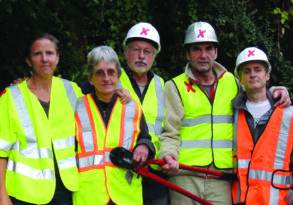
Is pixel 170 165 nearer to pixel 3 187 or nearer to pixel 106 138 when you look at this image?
pixel 106 138

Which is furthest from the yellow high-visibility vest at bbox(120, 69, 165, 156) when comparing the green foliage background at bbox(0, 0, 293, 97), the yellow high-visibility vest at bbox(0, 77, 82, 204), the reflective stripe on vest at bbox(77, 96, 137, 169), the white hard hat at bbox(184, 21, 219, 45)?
the green foliage background at bbox(0, 0, 293, 97)

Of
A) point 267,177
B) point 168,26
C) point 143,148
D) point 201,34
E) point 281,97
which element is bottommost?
point 267,177

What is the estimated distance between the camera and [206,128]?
470 centimetres

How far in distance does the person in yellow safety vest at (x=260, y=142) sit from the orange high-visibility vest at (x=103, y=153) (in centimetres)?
87

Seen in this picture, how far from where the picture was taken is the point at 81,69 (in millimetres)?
6426

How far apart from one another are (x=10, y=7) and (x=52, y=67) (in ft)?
3.37

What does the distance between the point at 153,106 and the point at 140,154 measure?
596 millimetres

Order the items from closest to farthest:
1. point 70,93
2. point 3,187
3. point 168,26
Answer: point 3,187 < point 70,93 < point 168,26

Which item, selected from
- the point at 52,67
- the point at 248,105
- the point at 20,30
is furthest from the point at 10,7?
the point at 248,105

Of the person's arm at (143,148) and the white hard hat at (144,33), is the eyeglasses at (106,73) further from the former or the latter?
the white hard hat at (144,33)

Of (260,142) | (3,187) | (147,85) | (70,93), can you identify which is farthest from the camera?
(147,85)

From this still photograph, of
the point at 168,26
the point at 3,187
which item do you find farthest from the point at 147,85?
the point at 168,26

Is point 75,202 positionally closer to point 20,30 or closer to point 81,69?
point 20,30

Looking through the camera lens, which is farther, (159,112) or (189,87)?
(189,87)
